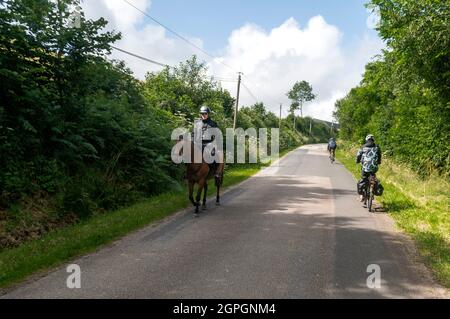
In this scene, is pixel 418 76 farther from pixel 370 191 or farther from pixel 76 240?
pixel 76 240

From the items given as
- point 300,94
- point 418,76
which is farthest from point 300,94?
point 418,76

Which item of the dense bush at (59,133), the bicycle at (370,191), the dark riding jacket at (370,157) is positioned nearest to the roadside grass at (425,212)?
the bicycle at (370,191)

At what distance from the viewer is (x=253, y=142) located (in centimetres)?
3525

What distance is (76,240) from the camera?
23.9 feet

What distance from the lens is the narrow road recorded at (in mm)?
5086

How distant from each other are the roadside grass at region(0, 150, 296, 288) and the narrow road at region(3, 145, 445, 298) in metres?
0.34

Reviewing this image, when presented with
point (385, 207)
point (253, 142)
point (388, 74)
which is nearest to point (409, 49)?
point (388, 74)

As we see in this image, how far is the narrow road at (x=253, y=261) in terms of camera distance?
5086 mm

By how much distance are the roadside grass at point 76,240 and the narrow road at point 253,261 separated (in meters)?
0.34

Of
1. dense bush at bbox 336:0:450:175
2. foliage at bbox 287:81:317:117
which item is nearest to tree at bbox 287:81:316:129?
foliage at bbox 287:81:317:117

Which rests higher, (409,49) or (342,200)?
(409,49)
